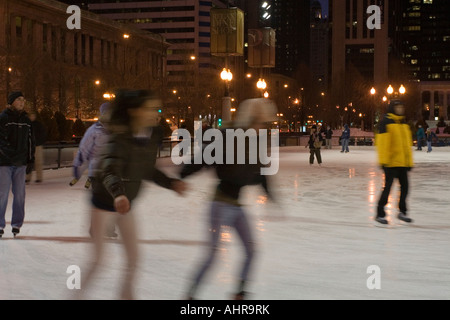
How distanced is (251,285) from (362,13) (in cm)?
16305

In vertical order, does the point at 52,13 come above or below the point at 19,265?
above

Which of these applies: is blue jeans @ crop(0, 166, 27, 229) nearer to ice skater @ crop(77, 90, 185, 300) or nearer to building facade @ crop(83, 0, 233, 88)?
ice skater @ crop(77, 90, 185, 300)

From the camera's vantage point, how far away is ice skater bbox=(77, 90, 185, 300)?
4.23m

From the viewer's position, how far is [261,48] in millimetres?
26797

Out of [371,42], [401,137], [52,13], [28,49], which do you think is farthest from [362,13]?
[401,137]

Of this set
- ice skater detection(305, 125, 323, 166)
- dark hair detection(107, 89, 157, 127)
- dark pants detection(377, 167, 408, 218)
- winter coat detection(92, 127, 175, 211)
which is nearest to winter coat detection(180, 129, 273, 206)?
winter coat detection(92, 127, 175, 211)

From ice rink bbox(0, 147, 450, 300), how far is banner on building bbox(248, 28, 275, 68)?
1371 centimetres

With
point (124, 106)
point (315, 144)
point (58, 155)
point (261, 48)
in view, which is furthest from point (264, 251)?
point (261, 48)

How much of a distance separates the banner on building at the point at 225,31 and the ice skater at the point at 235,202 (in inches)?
712

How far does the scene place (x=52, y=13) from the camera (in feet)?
248

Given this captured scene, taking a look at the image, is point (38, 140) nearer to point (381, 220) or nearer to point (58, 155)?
point (58, 155)

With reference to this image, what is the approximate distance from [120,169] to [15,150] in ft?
14.0
